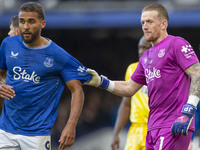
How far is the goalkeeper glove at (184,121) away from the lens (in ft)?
16.3

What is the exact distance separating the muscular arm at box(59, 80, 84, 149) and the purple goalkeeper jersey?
0.80 metres

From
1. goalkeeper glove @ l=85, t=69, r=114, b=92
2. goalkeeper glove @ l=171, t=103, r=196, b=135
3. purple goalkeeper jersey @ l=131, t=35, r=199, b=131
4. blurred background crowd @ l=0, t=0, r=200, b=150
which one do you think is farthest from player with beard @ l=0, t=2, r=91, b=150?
blurred background crowd @ l=0, t=0, r=200, b=150

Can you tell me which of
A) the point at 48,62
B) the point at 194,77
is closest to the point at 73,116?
the point at 48,62

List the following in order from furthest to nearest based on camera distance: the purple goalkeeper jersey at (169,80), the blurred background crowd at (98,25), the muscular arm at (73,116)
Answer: the blurred background crowd at (98,25) → the muscular arm at (73,116) → the purple goalkeeper jersey at (169,80)

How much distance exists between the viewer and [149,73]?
5.61 m

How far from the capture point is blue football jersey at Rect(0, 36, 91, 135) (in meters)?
5.63

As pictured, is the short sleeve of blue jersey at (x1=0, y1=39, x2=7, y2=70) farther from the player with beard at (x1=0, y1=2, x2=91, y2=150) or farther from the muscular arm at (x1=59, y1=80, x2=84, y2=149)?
the muscular arm at (x1=59, y1=80, x2=84, y2=149)

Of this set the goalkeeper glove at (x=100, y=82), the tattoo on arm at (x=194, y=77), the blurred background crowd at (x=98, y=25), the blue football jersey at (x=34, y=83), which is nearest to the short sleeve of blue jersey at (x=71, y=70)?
the blue football jersey at (x=34, y=83)

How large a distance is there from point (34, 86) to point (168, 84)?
4.85 ft

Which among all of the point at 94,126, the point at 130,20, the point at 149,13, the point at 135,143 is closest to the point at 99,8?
the point at 130,20

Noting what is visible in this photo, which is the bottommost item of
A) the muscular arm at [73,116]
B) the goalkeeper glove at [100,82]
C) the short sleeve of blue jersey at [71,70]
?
the muscular arm at [73,116]

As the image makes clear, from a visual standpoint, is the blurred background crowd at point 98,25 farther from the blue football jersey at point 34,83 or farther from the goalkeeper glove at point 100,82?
the blue football jersey at point 34,83

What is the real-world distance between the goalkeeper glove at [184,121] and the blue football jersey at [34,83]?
134 centimetres

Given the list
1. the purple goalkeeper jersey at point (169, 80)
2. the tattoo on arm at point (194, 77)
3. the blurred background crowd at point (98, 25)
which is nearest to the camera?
the tattoo on arm at point (194, 77)
